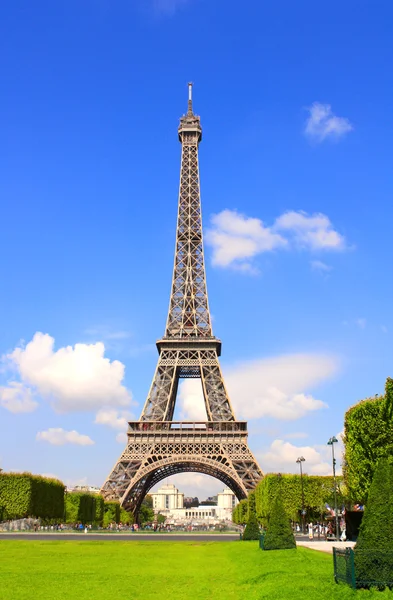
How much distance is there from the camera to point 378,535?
17578mm

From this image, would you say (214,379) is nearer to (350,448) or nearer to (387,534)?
(350,448)

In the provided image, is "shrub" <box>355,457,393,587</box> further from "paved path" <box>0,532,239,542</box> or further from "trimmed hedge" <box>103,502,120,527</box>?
"trimmed hedge" <box>103,502,120,527</box>

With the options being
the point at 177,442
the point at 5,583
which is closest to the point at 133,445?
the point at 177,442

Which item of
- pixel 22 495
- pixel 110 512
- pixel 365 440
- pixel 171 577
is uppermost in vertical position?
pixel 365 440

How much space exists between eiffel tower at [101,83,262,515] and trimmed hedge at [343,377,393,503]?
1484 inches

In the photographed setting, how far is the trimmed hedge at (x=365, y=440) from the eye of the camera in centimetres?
3622

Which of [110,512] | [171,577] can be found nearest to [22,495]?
[110,512]

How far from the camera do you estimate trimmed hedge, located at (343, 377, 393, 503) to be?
36219mm

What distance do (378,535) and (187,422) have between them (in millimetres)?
64991

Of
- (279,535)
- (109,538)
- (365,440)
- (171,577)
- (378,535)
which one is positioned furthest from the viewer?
(109,538)

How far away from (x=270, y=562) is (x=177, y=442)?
54951 millimetres

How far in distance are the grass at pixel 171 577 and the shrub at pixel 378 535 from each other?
65 cm

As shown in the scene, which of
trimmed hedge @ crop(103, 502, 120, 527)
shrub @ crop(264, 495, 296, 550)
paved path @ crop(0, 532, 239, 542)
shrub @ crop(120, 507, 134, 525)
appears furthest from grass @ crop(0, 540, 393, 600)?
shrub @ crop(120, 507, 134, 525)

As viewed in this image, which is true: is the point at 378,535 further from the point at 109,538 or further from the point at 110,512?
the point at 110,512
